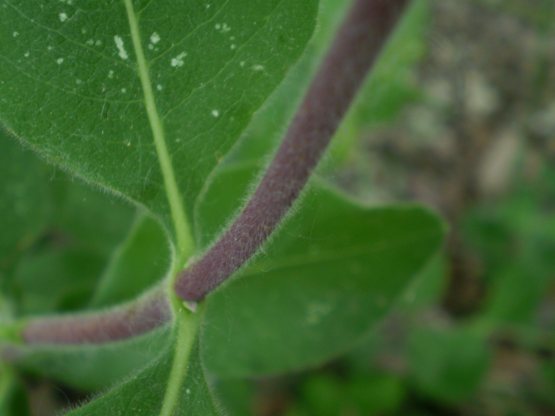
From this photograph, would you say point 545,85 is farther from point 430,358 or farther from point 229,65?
point 229,65

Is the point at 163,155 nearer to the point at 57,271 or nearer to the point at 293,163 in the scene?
the point at 293,163

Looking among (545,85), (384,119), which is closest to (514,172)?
(545,85)

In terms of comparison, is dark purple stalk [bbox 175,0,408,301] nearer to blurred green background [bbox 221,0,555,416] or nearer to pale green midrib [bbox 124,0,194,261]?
pale green midrib [bbox 124,0,194,261]

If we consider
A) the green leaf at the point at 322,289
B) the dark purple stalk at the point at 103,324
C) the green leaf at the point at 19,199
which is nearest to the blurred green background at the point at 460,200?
the green leaf at the point at 322,289

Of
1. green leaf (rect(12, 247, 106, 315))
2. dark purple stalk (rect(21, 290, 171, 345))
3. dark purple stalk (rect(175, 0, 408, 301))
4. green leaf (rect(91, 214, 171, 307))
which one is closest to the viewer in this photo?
dark purple stalk (rect(175, 0, 408, 301))

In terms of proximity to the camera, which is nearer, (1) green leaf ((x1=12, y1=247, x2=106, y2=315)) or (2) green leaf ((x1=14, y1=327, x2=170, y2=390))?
(2) green leaf ((x1=14, y1=327, x2=170, y2=390))

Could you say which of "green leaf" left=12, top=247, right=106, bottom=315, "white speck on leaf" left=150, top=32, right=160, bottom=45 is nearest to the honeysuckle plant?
"white speck on leaf" left=150, top=32, right=160, bottom=45

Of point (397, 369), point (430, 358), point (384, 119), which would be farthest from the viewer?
point (397, 369)
